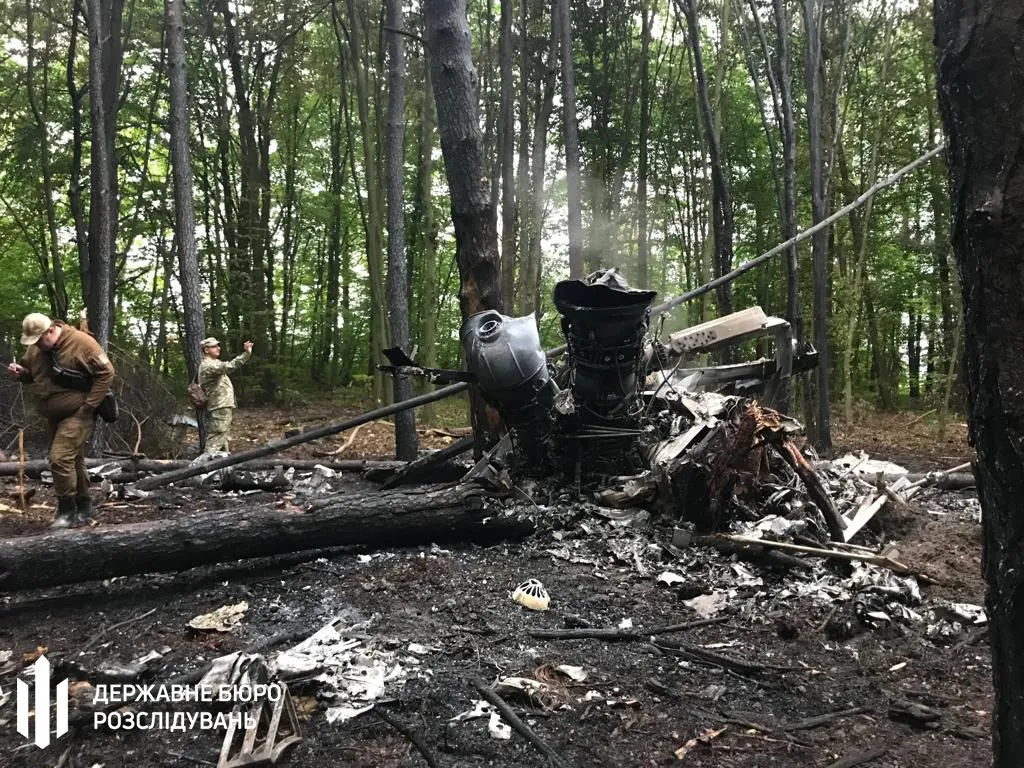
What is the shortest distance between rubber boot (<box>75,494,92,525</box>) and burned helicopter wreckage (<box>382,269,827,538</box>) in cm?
284

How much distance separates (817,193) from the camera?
9.19 meters

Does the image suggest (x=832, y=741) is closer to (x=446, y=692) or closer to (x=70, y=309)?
(x=446, y=692)

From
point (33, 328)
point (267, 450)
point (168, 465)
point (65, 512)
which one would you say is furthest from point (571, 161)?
point (65, 512)

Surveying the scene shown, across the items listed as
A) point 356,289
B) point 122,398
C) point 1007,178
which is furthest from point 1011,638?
point 356,289

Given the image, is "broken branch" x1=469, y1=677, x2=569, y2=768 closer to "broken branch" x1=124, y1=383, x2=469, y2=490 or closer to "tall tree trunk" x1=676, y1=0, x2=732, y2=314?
"broken branch" x1=124, y1=383, x2=469, y2=490

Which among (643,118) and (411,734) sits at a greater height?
(643,118)

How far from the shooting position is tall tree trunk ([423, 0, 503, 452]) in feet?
21.8

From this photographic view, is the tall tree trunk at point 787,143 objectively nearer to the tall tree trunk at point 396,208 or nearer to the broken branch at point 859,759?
the tall tree trunk at point 396,208

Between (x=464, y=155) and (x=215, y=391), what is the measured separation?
4.55 m

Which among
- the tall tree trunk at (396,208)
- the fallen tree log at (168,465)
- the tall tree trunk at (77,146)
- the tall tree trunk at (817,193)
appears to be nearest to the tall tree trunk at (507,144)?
the tall tree trunk at (396,208)

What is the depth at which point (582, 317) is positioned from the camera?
5.22 metres

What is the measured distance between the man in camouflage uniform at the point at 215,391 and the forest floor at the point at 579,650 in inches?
131

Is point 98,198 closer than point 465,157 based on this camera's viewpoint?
No

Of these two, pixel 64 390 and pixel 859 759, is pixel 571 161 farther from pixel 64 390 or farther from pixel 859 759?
pixel 859 759
